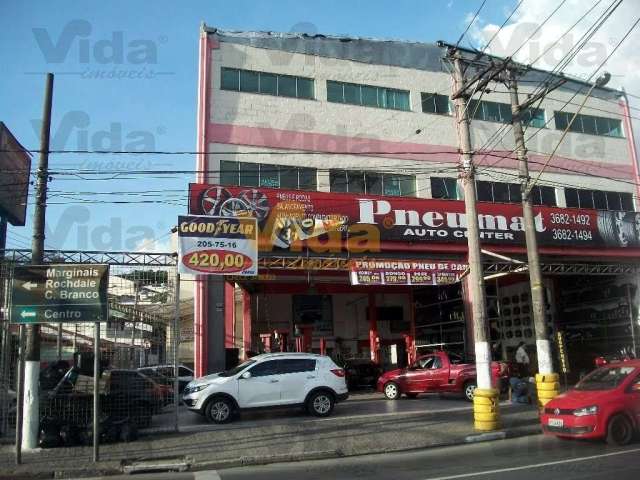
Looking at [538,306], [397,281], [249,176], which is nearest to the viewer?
[538,306]

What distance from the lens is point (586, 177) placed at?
2908 centimetres

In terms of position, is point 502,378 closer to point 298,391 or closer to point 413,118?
point 298,391

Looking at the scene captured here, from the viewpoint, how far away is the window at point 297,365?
14.6 metres

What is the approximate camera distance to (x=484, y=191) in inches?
1035

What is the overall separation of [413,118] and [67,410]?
19.5 m

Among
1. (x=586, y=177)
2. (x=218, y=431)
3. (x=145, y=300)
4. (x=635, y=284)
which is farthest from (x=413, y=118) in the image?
(x=218, y=431)

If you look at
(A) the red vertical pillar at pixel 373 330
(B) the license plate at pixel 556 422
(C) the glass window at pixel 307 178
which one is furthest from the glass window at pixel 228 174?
(B) the license plate at pixel 556 422

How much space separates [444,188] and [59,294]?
60.1 ft

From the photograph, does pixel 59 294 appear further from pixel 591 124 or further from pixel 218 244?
pixel 591 124

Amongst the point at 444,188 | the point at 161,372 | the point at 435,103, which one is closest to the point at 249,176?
the point at 444,188

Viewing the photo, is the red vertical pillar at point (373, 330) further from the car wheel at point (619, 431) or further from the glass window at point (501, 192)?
the car wheel at point (619, 431)

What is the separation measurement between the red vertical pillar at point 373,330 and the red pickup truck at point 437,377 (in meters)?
7.00

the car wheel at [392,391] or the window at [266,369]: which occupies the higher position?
the window at [266,369]

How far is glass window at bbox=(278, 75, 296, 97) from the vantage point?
24.5 meters
